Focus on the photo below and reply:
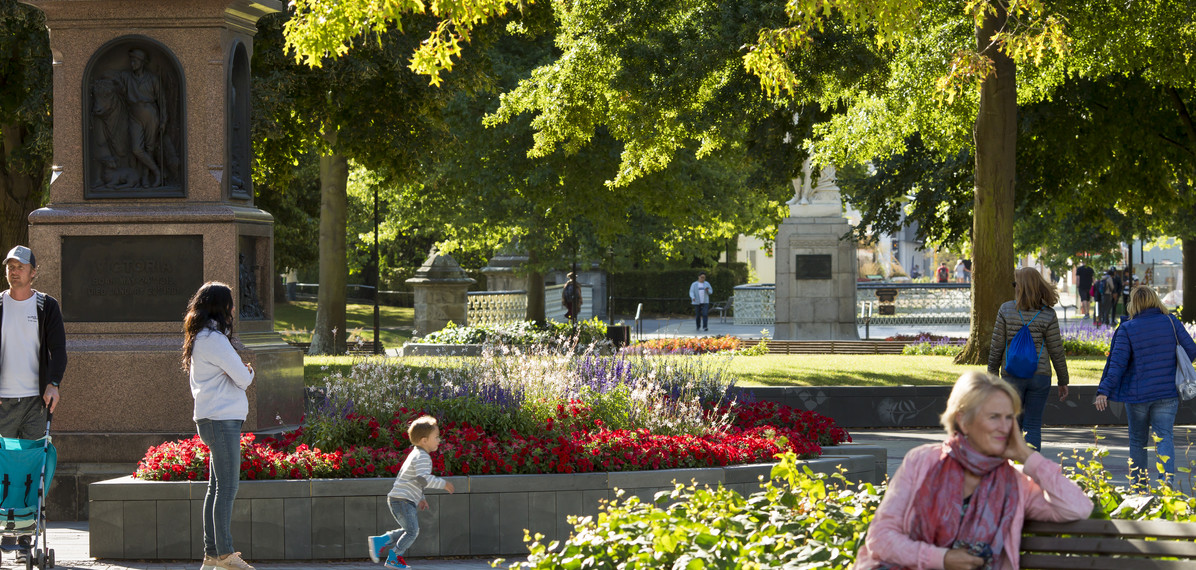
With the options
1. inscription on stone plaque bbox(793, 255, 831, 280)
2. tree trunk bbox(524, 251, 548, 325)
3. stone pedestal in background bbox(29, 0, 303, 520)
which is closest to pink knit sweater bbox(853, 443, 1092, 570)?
stone pedestal in background bbox(29, 0, 303, 520)

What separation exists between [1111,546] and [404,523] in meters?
4.28

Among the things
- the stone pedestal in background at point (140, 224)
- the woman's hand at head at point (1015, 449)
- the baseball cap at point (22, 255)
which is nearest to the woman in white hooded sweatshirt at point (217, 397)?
the baseball cap at point (22, 255)

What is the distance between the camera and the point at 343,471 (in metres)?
8.26

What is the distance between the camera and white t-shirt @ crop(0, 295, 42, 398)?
7.52 metres

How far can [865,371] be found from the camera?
672 inches

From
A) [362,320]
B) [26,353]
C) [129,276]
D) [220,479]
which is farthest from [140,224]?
[362,320]

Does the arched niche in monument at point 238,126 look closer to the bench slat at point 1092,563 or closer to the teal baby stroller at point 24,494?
the teal baby stroller at point 24,494

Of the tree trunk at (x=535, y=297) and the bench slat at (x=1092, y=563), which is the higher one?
the tree trunk at (x=535, y=297)

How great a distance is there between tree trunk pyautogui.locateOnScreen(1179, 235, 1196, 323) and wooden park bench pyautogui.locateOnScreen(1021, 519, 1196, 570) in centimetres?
3123

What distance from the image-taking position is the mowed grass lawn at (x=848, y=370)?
15992 mm

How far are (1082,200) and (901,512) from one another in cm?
2070

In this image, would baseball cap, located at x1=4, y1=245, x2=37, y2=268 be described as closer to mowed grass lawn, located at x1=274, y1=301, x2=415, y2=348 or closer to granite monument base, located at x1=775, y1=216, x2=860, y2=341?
granite monument base, located at x1=775, y1=216, x2=860, y2=341

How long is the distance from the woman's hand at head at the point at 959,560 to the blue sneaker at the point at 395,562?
13.1 ft

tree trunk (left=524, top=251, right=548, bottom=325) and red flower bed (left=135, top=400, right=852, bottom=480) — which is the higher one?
tree trunk (left=524, top=251, right=548, bottom=325)
